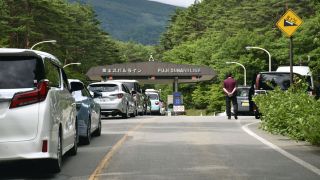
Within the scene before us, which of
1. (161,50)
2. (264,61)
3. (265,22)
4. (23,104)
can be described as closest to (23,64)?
(23,104)

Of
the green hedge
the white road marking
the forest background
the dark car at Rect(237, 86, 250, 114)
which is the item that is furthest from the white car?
the forest background

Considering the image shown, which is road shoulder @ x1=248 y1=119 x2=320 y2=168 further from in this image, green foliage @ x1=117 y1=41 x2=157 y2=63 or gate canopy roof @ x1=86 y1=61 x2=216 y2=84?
green foliage @ x1=117 y1=41 x2=157 y2=63

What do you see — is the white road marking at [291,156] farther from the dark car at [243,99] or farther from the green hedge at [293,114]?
the dark car at [243,99]

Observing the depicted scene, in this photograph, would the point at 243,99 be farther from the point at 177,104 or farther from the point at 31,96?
the point at 31,96

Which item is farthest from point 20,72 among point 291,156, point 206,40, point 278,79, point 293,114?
point 206,40

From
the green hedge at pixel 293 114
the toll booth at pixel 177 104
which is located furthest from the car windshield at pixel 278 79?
the toll booth at pixel 177 104

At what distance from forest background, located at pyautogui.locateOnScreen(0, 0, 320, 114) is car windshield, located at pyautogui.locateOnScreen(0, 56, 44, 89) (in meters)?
48.5

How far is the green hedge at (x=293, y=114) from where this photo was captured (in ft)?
45.4

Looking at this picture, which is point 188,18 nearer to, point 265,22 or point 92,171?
point 265,22

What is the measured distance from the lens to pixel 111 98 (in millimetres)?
26750

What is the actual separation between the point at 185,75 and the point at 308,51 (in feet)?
45.3

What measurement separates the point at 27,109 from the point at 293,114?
8566 mm

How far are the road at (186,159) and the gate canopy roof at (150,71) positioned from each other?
179 feet

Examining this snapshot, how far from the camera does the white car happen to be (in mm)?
8523
